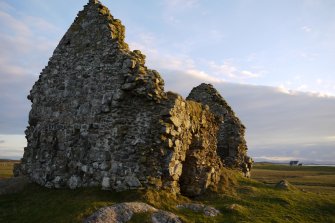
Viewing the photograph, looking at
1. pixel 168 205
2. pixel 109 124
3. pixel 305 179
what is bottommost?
pixel 168 205

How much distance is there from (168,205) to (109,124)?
5071mm

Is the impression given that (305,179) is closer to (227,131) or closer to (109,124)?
(227,131)

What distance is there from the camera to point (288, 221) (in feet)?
58.1

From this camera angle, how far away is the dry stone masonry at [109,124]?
18125 millimetres

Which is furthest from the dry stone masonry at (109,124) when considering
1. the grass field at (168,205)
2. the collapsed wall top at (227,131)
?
the collapsed wall top at (227,131)

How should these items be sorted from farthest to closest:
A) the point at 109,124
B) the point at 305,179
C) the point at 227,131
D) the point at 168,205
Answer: the point at 305,179, the point at 227,131, the point at 109,124, the point at 168,205

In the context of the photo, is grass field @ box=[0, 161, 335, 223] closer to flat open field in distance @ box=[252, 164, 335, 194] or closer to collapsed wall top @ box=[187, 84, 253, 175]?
collapsed wall top @ box=[187, 84, 253, 175]

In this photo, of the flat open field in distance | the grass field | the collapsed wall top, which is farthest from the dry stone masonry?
the flat open field in distance

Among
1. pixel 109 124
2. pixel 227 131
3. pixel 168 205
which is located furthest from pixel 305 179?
pixel 109 124

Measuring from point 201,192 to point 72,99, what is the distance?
900cm

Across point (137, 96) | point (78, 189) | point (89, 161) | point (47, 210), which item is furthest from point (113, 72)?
point (47, 210)

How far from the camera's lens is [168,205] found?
55.9 feet

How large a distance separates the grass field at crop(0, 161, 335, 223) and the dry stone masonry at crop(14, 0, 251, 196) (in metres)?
0.65

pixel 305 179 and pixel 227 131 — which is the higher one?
pixel 227 131
